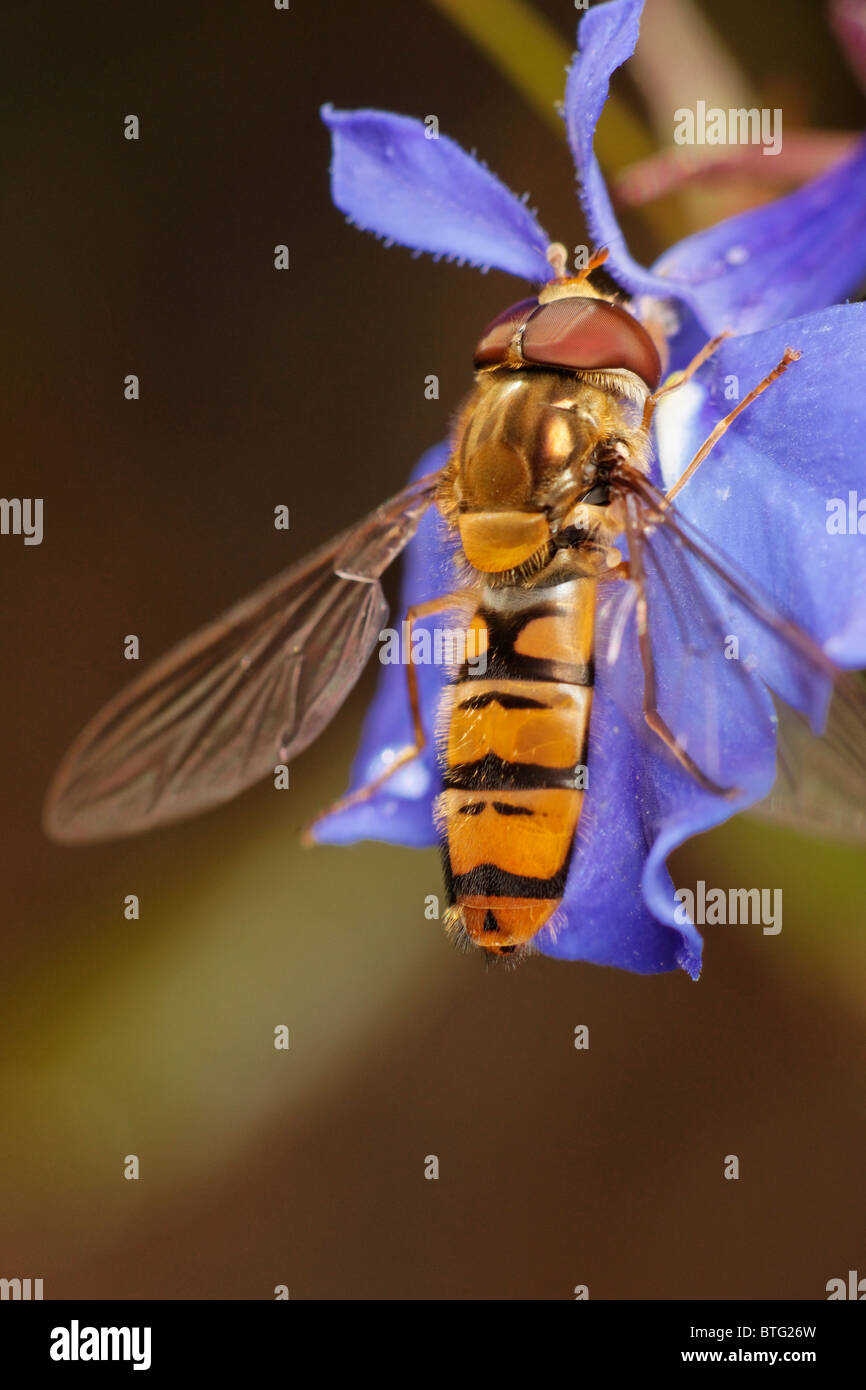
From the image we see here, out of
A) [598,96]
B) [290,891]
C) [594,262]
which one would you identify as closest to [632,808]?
[594,262]

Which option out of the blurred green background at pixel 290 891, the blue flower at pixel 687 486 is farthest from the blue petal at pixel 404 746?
the blurred green background at pixel 290 891

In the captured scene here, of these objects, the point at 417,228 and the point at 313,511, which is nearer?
the point at 417,228

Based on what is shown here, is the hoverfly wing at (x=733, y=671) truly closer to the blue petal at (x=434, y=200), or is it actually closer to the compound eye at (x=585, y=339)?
the compound eye at (x=585, y=339)

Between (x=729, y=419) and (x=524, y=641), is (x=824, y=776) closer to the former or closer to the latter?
(x=524, y=641)

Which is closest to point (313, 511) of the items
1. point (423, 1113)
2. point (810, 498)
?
point (423, 1113)

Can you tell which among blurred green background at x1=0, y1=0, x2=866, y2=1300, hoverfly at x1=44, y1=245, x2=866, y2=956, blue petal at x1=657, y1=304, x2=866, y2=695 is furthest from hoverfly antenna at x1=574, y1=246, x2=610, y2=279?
blurred green background at x1=0, y1=0, x2=866, y2=1300
